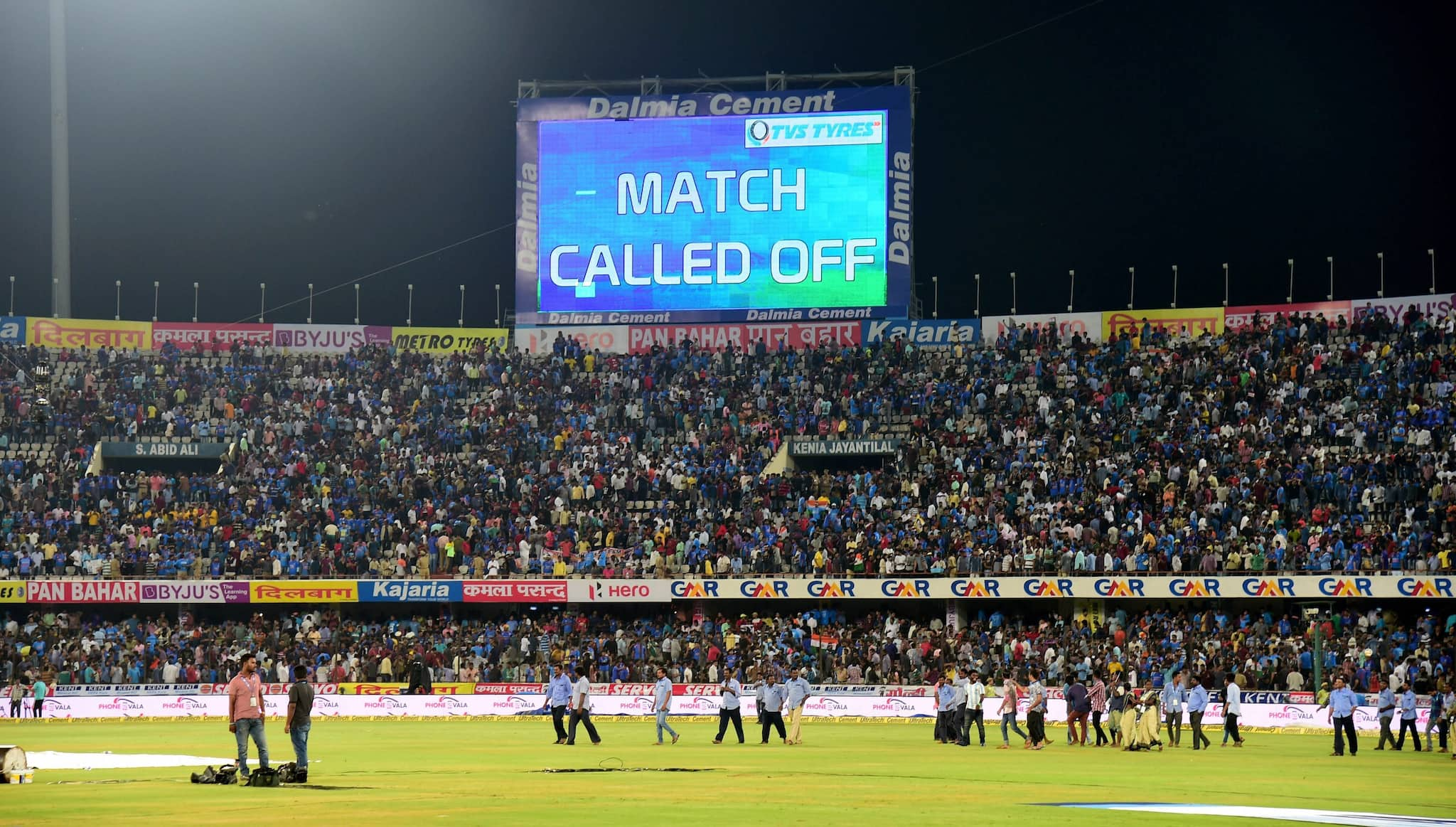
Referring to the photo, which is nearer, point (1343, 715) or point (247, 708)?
point (247, 708)

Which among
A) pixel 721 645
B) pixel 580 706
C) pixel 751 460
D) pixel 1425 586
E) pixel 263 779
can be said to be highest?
pixel 751 460

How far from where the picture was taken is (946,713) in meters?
33.5

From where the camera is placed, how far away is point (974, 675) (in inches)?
1297

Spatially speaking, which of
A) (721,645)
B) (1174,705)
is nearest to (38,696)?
(721,645)

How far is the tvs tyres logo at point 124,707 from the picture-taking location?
4641 centimetres

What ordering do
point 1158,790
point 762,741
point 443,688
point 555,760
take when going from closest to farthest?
point 1158,790
point 555,760
point 762,741
point 443,688

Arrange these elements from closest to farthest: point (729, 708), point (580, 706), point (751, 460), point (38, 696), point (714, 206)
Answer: point (580, 706) → point (729, 708) → point (38, 696) → point (751, 460) → point (714, 206)

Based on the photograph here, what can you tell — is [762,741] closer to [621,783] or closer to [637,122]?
[621,783]

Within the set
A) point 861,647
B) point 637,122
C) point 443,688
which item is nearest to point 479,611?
point 443,688

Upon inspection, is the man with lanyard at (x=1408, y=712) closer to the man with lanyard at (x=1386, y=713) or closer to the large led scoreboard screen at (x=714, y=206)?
the man with lanyard at (x=1386, y=713)

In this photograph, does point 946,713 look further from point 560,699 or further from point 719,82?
point 719,82

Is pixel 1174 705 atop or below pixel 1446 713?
below

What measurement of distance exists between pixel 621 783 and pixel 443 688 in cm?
2771

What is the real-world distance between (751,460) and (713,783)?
35502mm
